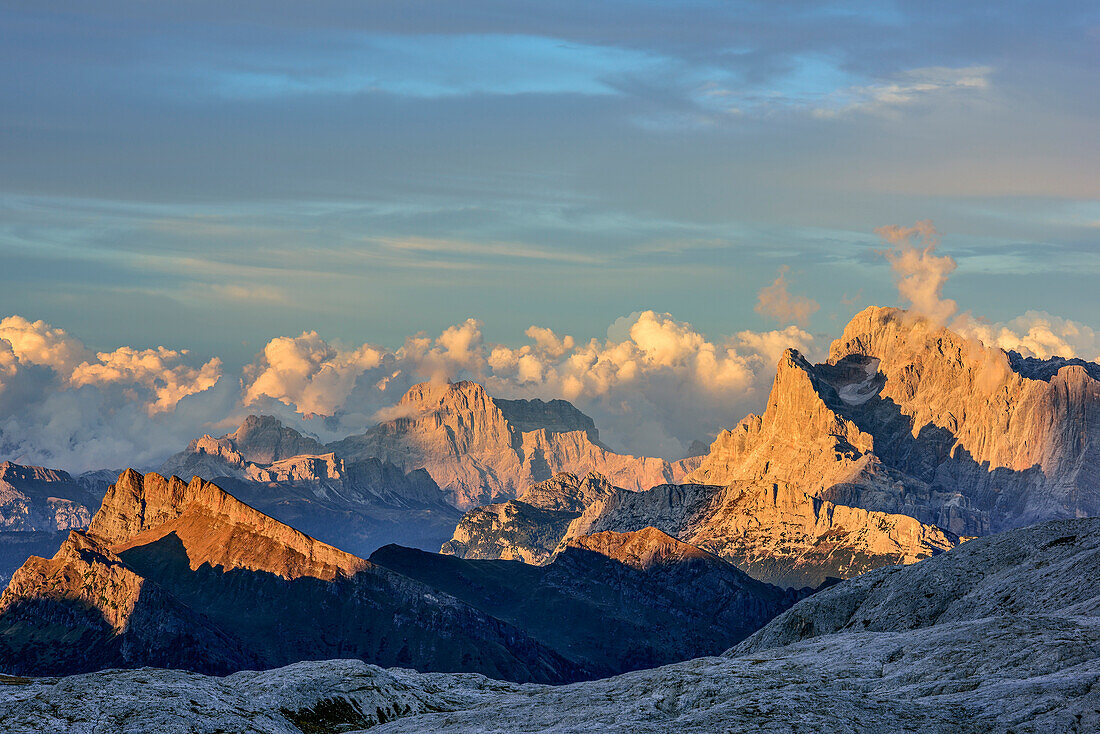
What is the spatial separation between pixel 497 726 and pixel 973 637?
73.9 m

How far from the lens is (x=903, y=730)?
15288cm

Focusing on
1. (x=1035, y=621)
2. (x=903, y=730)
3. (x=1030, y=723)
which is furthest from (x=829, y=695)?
(x=1035, y=621)

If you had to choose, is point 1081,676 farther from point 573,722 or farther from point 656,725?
point 573,722

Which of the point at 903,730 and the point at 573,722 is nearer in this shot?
the point at 903,730

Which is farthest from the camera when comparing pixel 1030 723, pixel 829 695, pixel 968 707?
pixel 829 695

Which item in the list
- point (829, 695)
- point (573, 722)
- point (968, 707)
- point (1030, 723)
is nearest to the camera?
point (1030, 723)

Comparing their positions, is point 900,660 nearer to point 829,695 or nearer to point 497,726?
point 829,695

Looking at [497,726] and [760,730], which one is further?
[497,726]

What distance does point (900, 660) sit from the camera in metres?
198

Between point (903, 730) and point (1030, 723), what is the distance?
14.4m

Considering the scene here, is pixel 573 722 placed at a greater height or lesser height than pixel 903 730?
lesser

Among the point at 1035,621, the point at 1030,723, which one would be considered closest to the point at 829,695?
the point at 1030,723

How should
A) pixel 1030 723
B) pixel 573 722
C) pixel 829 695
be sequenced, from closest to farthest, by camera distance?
pixel 1030 723 < pixel 829 695 < pixel 573 722

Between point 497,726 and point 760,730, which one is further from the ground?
point 760,730
